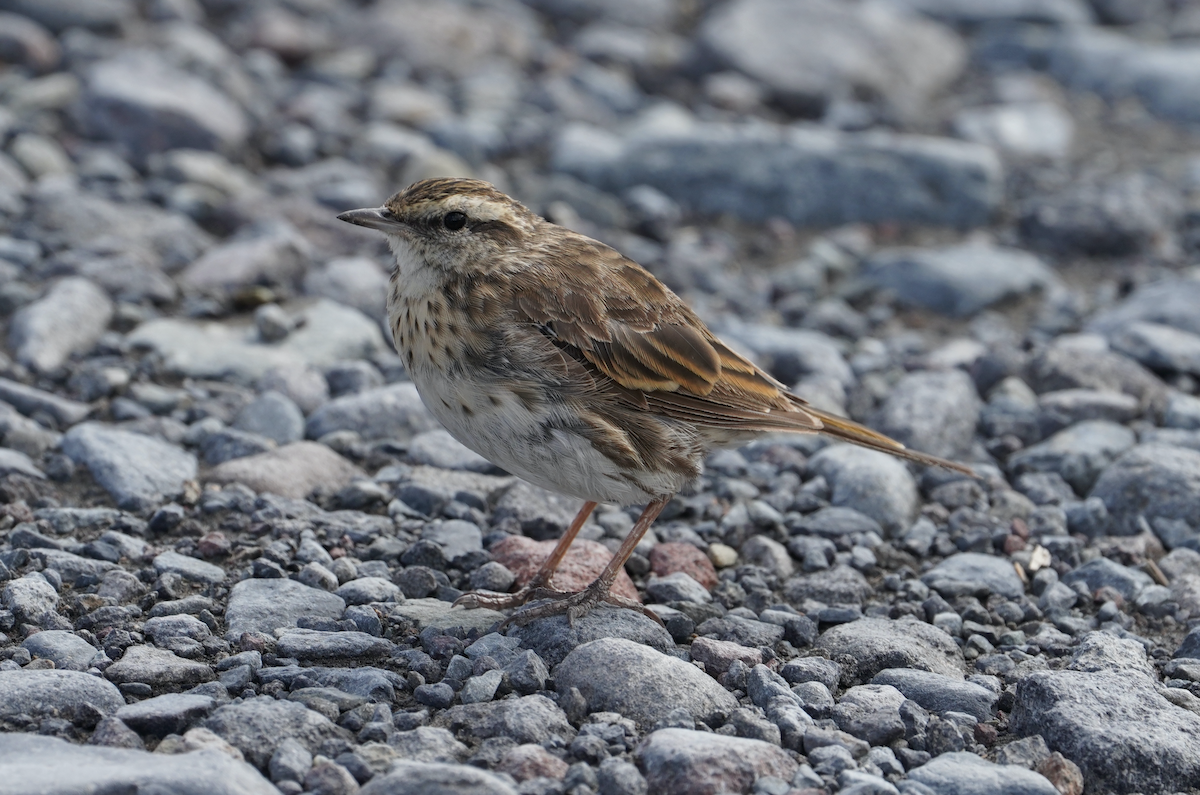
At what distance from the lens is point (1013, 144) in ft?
43.8

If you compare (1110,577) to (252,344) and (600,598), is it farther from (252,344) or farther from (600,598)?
(252,344)

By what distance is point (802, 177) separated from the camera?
37.7ft

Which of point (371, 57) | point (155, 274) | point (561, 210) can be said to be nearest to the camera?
point (155, 274)

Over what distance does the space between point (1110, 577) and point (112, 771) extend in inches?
175

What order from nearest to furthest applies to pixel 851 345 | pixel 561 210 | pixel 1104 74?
pixel 851 345
pixel 561 210
pixel 1104 74

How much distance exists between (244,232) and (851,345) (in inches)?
173

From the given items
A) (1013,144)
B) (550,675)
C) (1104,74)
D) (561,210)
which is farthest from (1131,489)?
(1104,74)

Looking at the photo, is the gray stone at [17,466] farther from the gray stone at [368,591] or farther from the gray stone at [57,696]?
the gray stone at [57,696]

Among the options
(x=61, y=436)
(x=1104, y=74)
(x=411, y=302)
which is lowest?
(x=61, y=436)

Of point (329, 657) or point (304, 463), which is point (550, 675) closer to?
point (329, 657)

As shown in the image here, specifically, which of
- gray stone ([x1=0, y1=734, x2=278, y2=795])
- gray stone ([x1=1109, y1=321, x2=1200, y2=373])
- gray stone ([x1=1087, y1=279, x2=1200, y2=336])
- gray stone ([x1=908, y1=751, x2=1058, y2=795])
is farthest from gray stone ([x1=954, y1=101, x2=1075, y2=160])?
gray stone ([x1=0, y1=734, x2=278, y2=795])

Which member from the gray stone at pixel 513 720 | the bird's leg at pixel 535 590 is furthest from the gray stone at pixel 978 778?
the bird's leg at pixel 535 590

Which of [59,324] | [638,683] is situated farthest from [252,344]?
[638,683]

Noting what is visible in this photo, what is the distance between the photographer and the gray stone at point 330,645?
4924 millimetres
